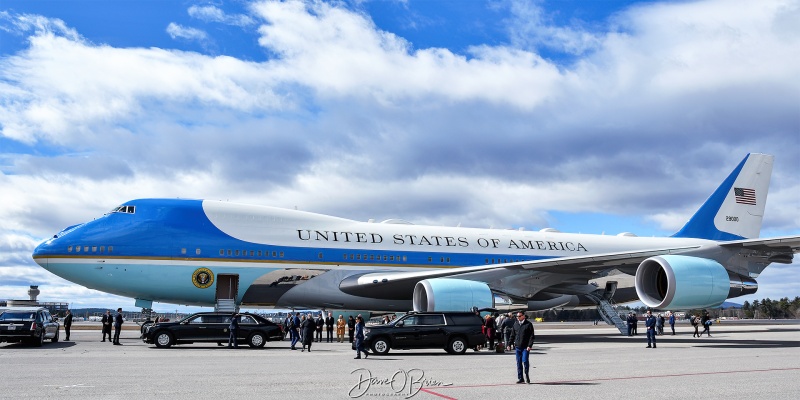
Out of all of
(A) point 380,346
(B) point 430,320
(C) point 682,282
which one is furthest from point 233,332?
(C) point 682,282

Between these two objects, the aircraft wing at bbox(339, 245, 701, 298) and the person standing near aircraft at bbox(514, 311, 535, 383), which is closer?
the person standing near aircraft at bbox(514, 311, 535, 383)

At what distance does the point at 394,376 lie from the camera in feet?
42.2

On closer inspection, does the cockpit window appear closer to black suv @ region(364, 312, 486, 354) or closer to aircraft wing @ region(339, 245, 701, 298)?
aircraft wing @ region(339, 245, 701, 298)

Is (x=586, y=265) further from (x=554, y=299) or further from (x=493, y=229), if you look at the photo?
(x=493, y=229)

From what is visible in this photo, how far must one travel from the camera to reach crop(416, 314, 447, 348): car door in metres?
19.1

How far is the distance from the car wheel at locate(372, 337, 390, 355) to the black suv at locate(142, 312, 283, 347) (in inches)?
191

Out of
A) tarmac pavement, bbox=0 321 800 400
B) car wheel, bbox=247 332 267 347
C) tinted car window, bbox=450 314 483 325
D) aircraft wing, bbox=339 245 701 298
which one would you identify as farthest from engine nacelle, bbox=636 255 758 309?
car wheel, bbox=247 332 267 347

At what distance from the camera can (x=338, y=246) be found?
26703 millimetres

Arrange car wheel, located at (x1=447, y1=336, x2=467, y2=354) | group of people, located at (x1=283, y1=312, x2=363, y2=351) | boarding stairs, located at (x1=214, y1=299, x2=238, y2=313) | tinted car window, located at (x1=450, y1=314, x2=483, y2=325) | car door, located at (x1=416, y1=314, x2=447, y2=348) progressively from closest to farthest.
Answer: car door, located at (x1=416, y1=314, x2=447, y2=348) → car wheel, located at (x1=447, y1=336, x2=467, y2=354) → tinted car window, located at (x1=450, y1=314, x2=483, y2=325) → group of people, located at (x1=283, y1=312, x2=363, y2=351) → boarding stairs, located at (x1=214, y1=299, x2=238, y2=313)

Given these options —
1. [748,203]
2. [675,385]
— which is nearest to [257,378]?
[675,385]

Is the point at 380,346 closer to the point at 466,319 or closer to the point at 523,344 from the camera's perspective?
the point at 466,319

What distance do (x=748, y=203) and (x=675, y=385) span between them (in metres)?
25.7

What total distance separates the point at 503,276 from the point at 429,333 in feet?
23.5

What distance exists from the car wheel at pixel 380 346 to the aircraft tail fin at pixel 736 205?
21011mm
